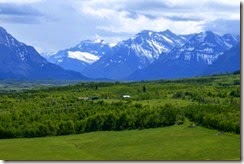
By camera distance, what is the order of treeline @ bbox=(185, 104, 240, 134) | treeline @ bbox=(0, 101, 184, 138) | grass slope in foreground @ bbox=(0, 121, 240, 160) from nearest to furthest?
grass slope in foreground @ bbox=(0, 121, 240, 160), treeline @ bbox=(185, 104, 240, 134), treeline @ bbox=(0, 101, 184, 138)

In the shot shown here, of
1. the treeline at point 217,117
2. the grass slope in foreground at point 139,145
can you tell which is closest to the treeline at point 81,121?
the treeline at point 217,117

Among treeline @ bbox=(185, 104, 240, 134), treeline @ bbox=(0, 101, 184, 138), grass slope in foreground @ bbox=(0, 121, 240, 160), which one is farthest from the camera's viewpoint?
treeline @ bbox=(0, 101, 184, 138)

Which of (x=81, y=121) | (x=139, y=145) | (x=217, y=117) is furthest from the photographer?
(x=81, y=121)

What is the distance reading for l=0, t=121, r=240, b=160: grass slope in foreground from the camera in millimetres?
30484

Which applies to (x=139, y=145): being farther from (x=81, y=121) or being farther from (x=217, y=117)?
(x=81, y=121)

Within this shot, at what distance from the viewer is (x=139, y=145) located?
3866 cm

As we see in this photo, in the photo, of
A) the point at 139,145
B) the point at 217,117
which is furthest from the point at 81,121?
the point at 139,145

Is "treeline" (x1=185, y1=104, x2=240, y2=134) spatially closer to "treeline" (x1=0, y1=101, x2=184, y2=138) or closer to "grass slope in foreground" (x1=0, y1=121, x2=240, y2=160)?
"grass slope in foreground" (x1=0, y1=121, x2=240, y2=160)

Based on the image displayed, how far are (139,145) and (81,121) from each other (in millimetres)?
20159

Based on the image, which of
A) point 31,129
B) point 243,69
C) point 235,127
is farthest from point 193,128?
point 243,69

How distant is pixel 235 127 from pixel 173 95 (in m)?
43.1

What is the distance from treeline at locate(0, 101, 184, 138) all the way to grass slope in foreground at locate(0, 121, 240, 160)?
2339mm

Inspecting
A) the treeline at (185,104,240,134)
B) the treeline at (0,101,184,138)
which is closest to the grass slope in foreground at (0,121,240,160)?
the treeline at (185,104,240,134)

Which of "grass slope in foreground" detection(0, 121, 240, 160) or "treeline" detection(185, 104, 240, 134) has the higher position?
"treeline" detection(185, 104, 240, 134)
